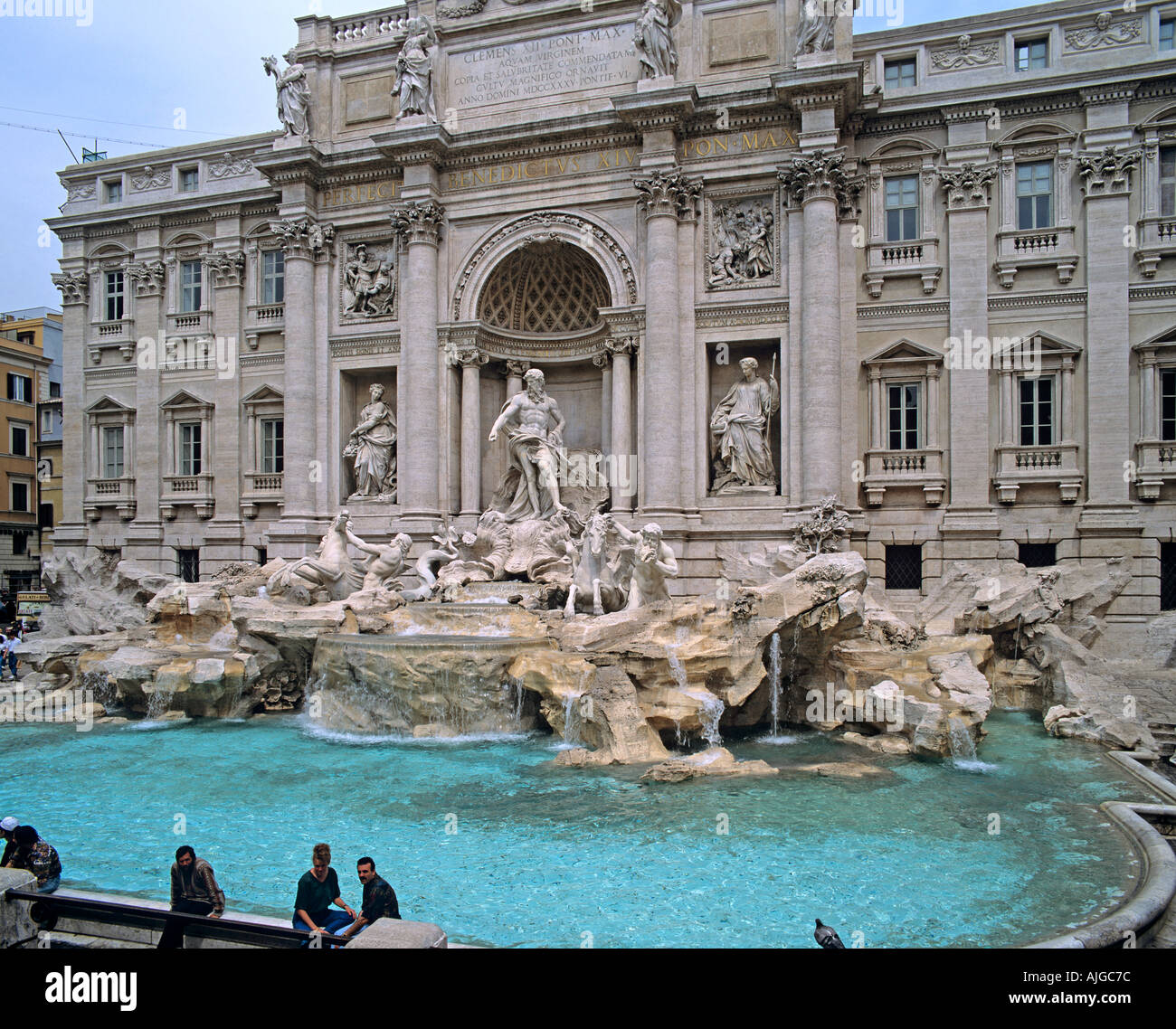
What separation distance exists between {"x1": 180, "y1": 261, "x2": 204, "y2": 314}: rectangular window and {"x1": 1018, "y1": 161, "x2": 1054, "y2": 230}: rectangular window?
21.9 metres

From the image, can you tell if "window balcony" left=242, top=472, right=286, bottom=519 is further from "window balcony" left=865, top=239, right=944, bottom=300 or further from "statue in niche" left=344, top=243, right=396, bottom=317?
"window balcony" left=865, top=239, right=944, bottom=300

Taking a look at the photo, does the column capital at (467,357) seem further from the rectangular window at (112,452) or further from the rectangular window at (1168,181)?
the rectangular window at (1168,181)

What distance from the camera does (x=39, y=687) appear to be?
1614 cm

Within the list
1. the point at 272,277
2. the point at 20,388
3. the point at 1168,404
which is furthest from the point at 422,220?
the point at 20,388

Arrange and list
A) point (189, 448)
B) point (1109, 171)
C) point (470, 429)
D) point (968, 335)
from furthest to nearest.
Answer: point (189, 448) → point (470, 429) → point (968, 335) → point (1109, 171)

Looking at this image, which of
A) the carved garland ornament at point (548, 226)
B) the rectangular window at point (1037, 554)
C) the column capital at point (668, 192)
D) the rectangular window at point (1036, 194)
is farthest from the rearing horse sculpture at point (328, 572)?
the rectangular window at point (1036, 194)

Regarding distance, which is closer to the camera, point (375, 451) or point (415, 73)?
point (415, 73)

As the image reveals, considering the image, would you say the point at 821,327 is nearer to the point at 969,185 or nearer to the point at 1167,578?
the point at 969,185

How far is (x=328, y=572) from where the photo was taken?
58.5 ft

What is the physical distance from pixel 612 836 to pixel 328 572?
10922 millimetres
